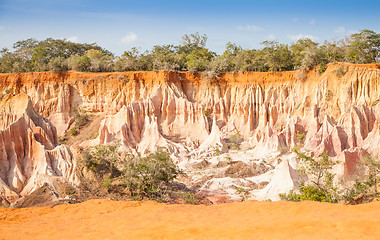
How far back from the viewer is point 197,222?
27.2 ft

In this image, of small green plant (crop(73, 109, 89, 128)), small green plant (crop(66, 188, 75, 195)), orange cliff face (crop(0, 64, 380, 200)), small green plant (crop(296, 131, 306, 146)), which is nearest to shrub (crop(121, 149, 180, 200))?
small green plant (crop(66, 188, 75, 195))

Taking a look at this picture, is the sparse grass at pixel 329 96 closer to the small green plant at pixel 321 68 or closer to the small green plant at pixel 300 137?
the small green plant at pixel 321 68

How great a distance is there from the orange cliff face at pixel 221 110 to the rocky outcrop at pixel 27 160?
7373 millimetres

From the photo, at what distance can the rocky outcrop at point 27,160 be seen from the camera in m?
17.9

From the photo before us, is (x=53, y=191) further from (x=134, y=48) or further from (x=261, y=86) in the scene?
(x=134, y=48)

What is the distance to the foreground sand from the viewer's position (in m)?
7.12

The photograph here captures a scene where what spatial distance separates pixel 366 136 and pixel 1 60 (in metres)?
37.5

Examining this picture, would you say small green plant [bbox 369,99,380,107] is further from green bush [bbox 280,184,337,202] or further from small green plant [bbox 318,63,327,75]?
green bush [bbox 280,184,337,202]

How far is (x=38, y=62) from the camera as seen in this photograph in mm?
41312

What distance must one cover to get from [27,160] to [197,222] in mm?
14009

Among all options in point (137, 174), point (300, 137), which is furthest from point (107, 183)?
point (300, 137)

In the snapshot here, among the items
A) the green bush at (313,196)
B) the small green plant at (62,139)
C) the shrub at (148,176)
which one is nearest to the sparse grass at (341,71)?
the shrub at (148,176)

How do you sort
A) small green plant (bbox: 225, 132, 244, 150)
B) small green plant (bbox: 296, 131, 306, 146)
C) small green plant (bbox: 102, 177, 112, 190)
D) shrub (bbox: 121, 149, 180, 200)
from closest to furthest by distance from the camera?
small green plant (bbox: 102, 177, 112, 190) < shrub (bbox: 121, 149, 180, 200) < small green plant (bbox: 296, 131, 306, 146) < small green plant (bbox: 225, 132, 244, 150)

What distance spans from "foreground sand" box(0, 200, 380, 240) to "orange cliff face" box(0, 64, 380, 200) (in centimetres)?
1174
